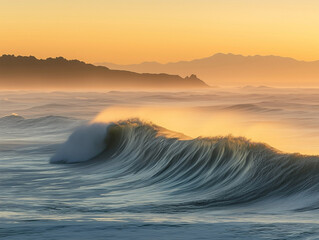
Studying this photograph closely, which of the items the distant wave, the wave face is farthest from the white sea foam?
the distant wave

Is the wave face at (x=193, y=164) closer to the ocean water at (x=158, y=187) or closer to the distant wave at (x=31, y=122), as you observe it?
the ocean water at (x=158, y=187)

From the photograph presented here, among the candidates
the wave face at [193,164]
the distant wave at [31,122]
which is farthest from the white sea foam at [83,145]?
the distant wave at [31,122]

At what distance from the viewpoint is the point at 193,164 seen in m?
17.5

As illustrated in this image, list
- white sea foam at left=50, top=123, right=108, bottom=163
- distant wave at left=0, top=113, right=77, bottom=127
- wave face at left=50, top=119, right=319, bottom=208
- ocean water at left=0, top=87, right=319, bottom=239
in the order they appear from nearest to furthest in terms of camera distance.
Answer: ocean water at left=0, top=87, right=319, bottom=239
wave face at left=50, top=119, right=319, bottom=208
white sea foam at left=50, top=123, right=108, bottom=163
distant wave at left=0, top=113, right=77, bottom=127

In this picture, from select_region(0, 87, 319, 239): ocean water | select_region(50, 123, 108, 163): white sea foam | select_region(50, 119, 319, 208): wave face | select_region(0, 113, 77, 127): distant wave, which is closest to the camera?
select_region(0, 87, 319, 239): ocean water

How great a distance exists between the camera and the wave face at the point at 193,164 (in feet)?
41.4

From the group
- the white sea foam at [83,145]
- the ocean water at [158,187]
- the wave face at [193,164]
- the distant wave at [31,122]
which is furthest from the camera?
the distant wave at [31,122]

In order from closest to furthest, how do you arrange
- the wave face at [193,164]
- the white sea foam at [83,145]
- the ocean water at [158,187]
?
the ocean water at [158,187] → the wave face at [193,164] → the white sea foam at [83,145]

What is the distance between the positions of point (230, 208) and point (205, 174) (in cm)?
449

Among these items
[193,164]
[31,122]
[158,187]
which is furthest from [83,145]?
[31,122]

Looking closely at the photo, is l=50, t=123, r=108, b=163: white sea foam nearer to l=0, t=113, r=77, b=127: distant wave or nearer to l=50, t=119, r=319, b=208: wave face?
l=50, t=119, r=319, b=208: wave face

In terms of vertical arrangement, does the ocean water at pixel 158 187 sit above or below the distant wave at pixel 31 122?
below

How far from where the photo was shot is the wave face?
41.4 ft

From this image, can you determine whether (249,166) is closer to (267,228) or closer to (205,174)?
(205,174)
